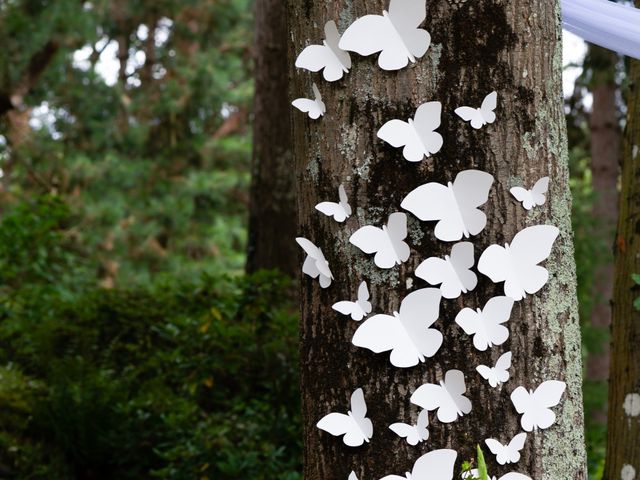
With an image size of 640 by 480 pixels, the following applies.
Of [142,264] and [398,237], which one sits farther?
[142,264]

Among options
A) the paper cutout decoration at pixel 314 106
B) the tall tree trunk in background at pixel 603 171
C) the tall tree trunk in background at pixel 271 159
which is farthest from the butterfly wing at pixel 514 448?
the tall tree trunk in background at pixel 603 171

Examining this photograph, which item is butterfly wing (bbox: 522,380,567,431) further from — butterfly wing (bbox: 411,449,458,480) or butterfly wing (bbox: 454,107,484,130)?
butterfly wing (bbox: 454,107,484,130)

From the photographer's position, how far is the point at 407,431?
1.24 metres

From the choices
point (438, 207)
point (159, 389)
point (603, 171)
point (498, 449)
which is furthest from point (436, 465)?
point (603, 171)

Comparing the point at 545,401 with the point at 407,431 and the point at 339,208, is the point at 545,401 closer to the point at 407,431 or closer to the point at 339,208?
the point at 407,431

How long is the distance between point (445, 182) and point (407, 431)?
44 centimetres

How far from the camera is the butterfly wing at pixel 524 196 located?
1262mm

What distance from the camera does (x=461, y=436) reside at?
4.07ft

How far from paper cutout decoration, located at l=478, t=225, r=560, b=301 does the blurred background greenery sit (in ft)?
6.64

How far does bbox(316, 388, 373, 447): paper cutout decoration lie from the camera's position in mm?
1263

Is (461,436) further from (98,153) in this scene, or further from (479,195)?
(98,153)

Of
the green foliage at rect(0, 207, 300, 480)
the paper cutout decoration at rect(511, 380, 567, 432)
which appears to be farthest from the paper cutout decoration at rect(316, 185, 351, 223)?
the green foliage at rect(0, 207, 300, 480)

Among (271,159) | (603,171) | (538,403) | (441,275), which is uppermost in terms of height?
(603,171)

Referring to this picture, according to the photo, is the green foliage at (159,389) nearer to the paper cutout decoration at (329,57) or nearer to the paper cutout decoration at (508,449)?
the paper cutout decoration at (508,449)
